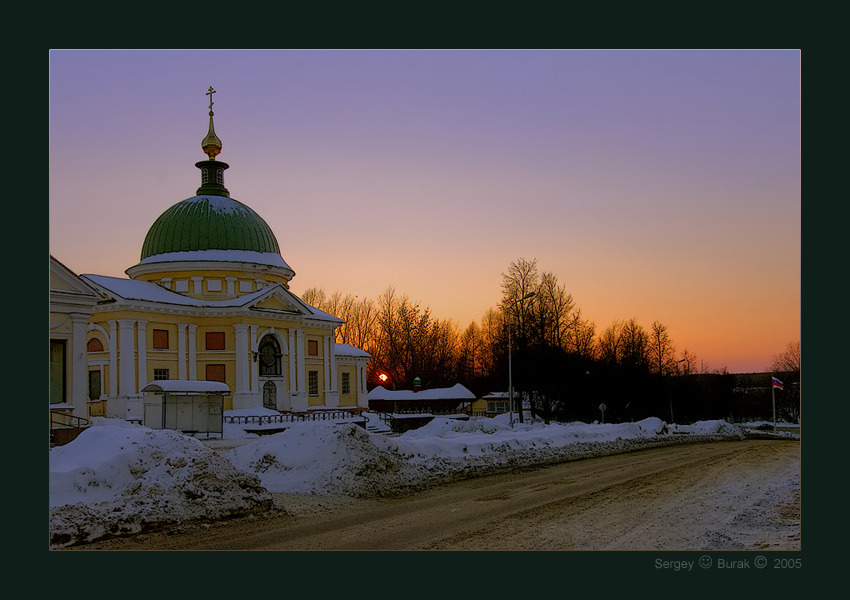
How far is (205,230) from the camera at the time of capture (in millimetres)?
52906

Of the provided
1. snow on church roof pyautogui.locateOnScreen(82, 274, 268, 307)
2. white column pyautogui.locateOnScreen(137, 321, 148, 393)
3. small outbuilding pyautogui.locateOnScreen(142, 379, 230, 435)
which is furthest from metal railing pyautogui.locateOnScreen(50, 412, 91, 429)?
snow on church roof pyautogui.locateOnScreen(82, 274, 268, 307)

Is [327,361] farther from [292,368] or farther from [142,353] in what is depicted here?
[142,353]

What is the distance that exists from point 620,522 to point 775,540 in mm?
2479

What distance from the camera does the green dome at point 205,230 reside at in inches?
2076

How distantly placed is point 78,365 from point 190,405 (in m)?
9.45

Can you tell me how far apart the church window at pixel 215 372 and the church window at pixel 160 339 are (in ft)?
9.91

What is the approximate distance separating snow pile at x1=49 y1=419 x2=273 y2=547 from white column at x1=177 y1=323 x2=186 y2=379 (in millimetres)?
34922

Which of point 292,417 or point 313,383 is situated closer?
point 292,417

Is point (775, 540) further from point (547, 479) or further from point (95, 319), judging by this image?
point (95, 319)

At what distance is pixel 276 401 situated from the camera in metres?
51.3

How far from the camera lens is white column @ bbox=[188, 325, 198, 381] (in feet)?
158

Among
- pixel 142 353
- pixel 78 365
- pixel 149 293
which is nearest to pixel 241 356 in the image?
A: pixel 142 353

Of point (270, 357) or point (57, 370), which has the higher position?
point (57, 370)

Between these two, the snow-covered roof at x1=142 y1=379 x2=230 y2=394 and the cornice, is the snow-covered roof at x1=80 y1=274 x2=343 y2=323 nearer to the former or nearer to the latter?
the cornice
